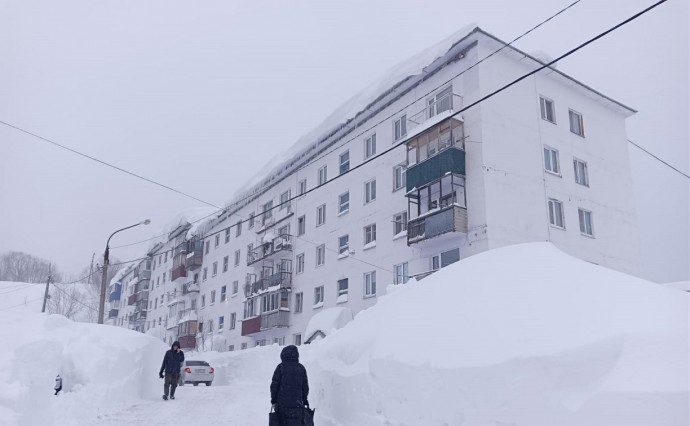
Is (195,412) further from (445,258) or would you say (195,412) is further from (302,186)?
(302,186)

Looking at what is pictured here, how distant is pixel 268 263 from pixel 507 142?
20136 millimetres

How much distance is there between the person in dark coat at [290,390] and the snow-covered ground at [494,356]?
0.95 meters

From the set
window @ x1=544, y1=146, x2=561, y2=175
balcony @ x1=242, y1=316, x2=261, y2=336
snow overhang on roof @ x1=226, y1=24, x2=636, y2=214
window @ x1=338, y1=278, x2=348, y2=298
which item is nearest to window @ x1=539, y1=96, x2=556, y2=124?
snow overhang on roof @ x1=226, y1=24, x2=636, y2=214

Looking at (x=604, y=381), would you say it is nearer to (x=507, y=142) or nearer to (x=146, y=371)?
(x=146, y=371)

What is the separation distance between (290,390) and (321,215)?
24.1 meters

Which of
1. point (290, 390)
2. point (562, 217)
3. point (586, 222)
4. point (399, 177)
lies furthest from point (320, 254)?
point (290, 390)

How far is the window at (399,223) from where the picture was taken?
24812mm

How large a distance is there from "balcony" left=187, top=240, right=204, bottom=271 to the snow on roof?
2538 cm

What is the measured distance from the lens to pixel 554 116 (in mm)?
25000

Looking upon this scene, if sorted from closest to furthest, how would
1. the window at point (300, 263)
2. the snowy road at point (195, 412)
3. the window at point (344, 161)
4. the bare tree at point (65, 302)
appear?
the snowy road at point (195, 412)
the window at point (344, 161)
the window at point (300, 263)
the bare tree at point (65, 302)

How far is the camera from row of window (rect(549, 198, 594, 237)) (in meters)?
23.1

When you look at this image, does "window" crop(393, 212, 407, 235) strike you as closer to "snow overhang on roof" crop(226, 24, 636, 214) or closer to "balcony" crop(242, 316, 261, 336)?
"snow overhang on roof" crop(226, 24, 636, 214)

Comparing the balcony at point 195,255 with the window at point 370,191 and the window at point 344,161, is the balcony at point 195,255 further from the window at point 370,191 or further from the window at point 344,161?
the window at point 370,191

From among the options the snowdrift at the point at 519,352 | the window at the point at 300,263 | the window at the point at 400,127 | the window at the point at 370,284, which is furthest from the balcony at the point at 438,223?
the window at the point at 300,263
